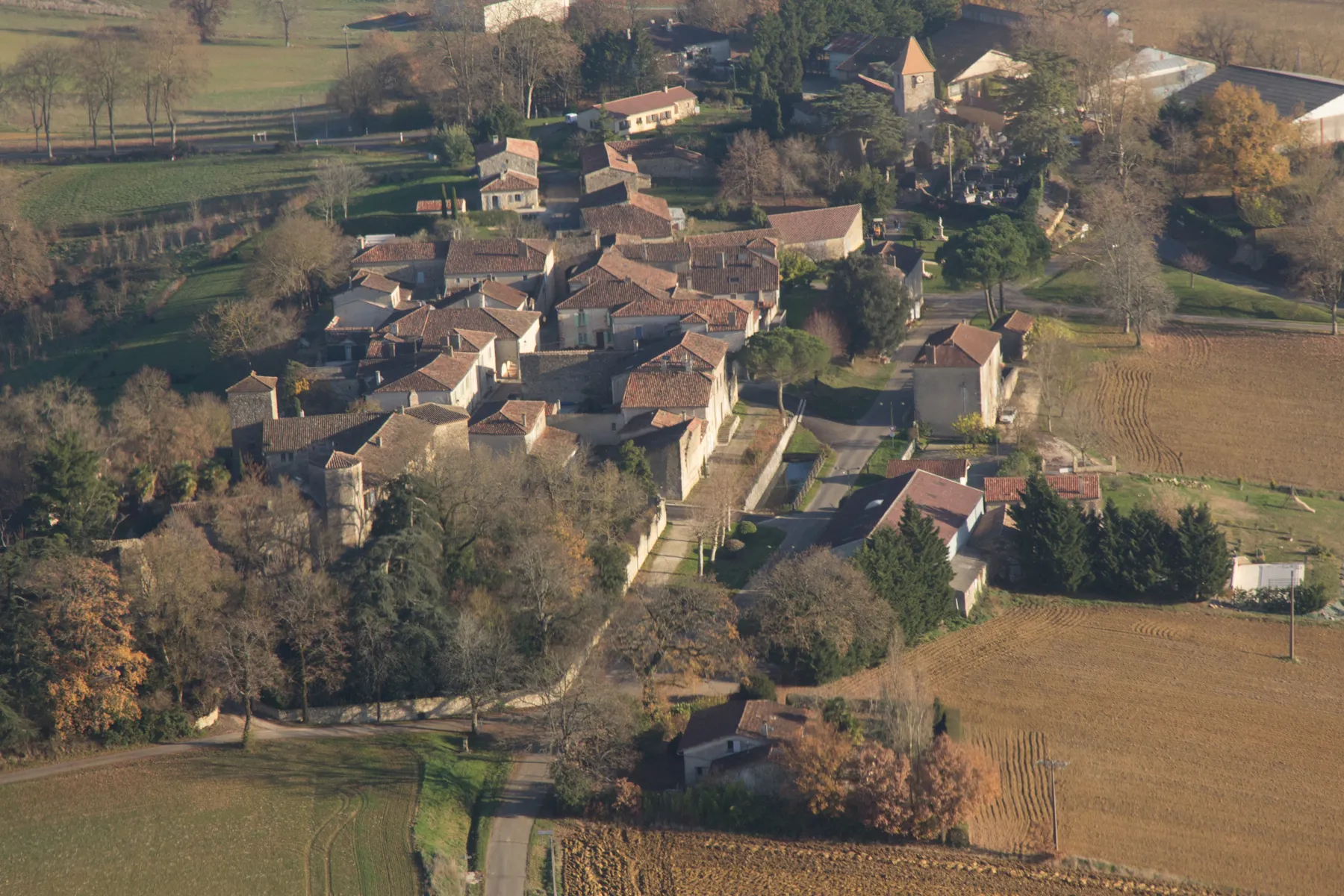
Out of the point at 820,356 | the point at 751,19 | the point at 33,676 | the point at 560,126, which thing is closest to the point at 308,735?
the point at 33,676

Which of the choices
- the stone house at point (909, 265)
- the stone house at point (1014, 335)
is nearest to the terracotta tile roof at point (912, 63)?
the stone house at point (909, 265)

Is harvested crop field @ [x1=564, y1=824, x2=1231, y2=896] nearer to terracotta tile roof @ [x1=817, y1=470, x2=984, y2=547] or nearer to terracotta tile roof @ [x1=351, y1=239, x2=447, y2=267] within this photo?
terracotta tile roof @ [x1=817, y1=470, x2=984, y2=547]

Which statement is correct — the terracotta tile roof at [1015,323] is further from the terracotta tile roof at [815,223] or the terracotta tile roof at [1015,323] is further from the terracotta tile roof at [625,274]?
the terracotta tile roof at [625,274]

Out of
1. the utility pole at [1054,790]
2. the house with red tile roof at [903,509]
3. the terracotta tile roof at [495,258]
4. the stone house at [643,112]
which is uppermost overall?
the stone house at [643,112]

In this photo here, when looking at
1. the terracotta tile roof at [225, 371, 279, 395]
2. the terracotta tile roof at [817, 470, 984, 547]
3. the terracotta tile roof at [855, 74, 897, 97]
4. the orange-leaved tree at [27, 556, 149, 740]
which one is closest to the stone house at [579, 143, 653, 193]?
the terracotta tile roof at [855, 74, 897, 97]

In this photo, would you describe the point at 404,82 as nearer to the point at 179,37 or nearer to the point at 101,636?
the point at 179,37

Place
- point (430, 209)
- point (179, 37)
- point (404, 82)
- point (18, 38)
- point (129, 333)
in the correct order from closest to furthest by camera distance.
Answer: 1. point (129, 333)
2. point (430, 209)
3. point (404, 82)
4. point (179, 37)
5. point (18, 38)
